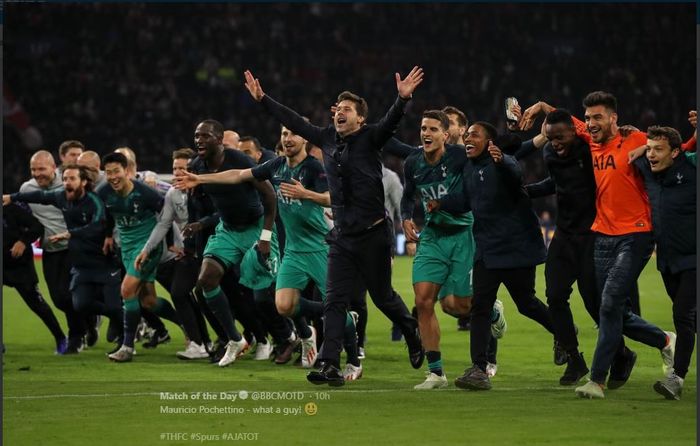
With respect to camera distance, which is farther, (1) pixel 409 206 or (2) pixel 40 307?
(2) pixel 40 307

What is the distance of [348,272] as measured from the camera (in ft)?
30.7

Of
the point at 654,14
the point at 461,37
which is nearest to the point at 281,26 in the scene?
the point at 461,37

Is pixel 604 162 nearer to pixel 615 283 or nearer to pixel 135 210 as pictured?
pixel 615 283

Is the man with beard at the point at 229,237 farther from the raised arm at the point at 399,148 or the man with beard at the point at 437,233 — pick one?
the man with beard at the point at 437,233

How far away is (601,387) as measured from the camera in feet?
28.5

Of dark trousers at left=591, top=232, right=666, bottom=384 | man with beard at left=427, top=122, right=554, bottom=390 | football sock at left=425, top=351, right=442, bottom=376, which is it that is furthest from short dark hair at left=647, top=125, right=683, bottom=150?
football sock at left=425, top=351, right=442, bottom=376

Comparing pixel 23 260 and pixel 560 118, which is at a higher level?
pixel 560 118

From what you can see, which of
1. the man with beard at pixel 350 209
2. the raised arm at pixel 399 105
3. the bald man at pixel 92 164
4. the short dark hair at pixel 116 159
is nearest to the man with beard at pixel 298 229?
the man with beard at pixel 350 209

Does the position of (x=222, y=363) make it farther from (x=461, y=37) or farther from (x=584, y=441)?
(x=461, y=37)

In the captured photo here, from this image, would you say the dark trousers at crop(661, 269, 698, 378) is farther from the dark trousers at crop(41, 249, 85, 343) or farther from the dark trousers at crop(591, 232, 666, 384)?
the dark trousers at crop(41, 249, 85, 343)

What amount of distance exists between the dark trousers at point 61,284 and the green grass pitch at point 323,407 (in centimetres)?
108

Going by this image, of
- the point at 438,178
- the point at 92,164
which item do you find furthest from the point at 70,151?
the point at 438,178

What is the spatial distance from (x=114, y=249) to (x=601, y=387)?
21.4ft

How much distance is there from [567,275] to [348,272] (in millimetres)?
1659
